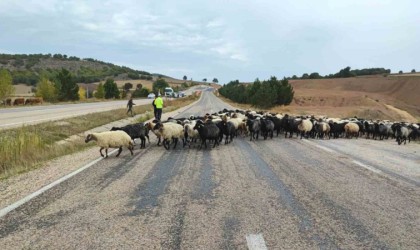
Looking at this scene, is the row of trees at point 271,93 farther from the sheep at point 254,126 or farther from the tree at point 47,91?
the sheep at point 254,126

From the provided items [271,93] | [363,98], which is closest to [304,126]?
[271,93]

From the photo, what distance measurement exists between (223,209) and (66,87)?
233 feet

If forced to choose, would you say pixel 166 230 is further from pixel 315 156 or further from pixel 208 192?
pixel 315 156

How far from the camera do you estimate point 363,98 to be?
86250mm

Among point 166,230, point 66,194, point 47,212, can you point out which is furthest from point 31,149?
point 166,230

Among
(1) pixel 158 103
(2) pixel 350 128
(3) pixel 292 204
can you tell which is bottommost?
(2) pixel 350 128

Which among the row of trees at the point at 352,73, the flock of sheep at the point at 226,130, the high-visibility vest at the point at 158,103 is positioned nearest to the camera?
the flock of sheep at the point at 226,130

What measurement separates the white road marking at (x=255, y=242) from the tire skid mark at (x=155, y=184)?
1.91 metres

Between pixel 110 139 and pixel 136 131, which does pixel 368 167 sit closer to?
pixel 110 139

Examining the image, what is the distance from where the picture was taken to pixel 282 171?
9.59 meters

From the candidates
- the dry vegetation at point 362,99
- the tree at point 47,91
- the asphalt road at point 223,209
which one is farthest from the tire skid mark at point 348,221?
the tree at point 47,91

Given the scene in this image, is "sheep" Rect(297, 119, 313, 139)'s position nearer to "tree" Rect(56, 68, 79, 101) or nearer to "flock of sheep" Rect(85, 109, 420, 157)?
"flock of sheep" Rect(85, 109, 420, 157)

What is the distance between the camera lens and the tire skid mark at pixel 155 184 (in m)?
6.48

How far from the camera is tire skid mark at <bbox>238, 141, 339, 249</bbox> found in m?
4.88
